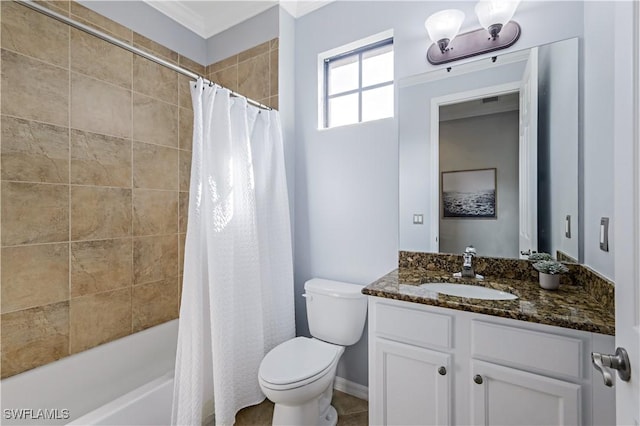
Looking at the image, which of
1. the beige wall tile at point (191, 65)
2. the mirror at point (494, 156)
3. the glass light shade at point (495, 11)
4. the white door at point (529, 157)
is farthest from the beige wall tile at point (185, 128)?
the white door at point (529, 157)

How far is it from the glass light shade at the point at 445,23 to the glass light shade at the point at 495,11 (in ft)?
0.32

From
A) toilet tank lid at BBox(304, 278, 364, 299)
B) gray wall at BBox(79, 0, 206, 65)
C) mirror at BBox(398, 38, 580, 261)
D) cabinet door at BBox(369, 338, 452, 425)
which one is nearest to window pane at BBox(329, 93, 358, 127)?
mirror at BBox(398, 38, 580, 261)

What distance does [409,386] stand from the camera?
124cm

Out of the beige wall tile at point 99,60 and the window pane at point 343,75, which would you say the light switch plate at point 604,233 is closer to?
the window pane at point 343,75

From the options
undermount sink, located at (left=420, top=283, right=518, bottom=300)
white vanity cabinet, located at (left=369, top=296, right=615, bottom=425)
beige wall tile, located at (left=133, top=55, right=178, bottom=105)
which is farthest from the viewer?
beige wall tile, located at (left=133, top=55, right=178, bottom=105)

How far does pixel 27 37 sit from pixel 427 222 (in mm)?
2428

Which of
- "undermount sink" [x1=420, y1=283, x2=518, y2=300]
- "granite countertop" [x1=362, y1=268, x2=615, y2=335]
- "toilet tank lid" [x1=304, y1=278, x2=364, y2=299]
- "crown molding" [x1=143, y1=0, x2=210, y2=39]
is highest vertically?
"crown molding" [x1=143, y1=0, x2=210, y2=39]

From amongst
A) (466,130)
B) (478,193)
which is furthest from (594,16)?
(478,193)

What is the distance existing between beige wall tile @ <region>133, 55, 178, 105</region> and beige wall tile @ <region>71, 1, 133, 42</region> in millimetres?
146

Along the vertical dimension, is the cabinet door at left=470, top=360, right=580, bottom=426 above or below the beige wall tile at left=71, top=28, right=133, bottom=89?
below

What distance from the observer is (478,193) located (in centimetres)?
155

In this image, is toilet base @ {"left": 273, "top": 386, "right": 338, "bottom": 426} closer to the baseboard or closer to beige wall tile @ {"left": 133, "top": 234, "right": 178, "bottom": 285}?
the baseboard

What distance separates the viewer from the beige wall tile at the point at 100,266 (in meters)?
1.72

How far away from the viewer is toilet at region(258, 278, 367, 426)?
135 centimetres
